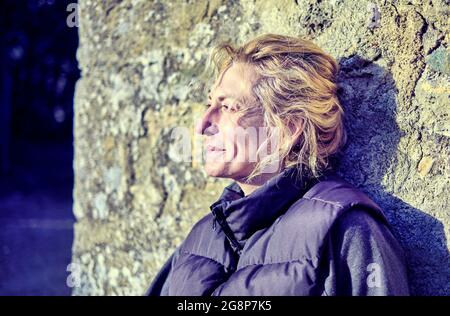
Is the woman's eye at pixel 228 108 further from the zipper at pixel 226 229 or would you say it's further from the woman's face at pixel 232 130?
the zipper at pixel 226 229

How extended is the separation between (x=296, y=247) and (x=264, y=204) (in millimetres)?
229

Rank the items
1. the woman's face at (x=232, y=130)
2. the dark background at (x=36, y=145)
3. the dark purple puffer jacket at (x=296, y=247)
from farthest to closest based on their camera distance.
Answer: the dark background at (x=36, y=145) → the woman's face at (x=232, y=130) → the dark purple puffer jacket at (x=296, y=247)

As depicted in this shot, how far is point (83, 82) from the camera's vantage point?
3.27m

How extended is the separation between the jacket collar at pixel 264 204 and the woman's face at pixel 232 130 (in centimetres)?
14

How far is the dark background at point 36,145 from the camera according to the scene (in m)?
6.06

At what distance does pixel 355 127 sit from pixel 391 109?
15 cm

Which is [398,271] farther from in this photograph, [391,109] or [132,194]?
[132,194]

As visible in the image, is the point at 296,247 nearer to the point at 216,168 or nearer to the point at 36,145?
the point at 216,168

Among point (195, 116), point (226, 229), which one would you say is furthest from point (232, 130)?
point (195, 116)

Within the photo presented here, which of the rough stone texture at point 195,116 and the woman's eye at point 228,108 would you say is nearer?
the rough stone texture at point 195,116

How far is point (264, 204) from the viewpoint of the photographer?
1.98m

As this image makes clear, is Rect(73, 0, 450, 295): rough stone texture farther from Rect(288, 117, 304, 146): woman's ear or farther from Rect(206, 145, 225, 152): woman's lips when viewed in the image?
Rect(206, 145, 225, 152): woman's lips

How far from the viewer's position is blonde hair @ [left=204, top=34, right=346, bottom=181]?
207 cm

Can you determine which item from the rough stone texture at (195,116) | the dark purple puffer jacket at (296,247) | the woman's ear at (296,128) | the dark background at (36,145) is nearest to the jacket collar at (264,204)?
the dark purple puffer jacket at (296,247)
